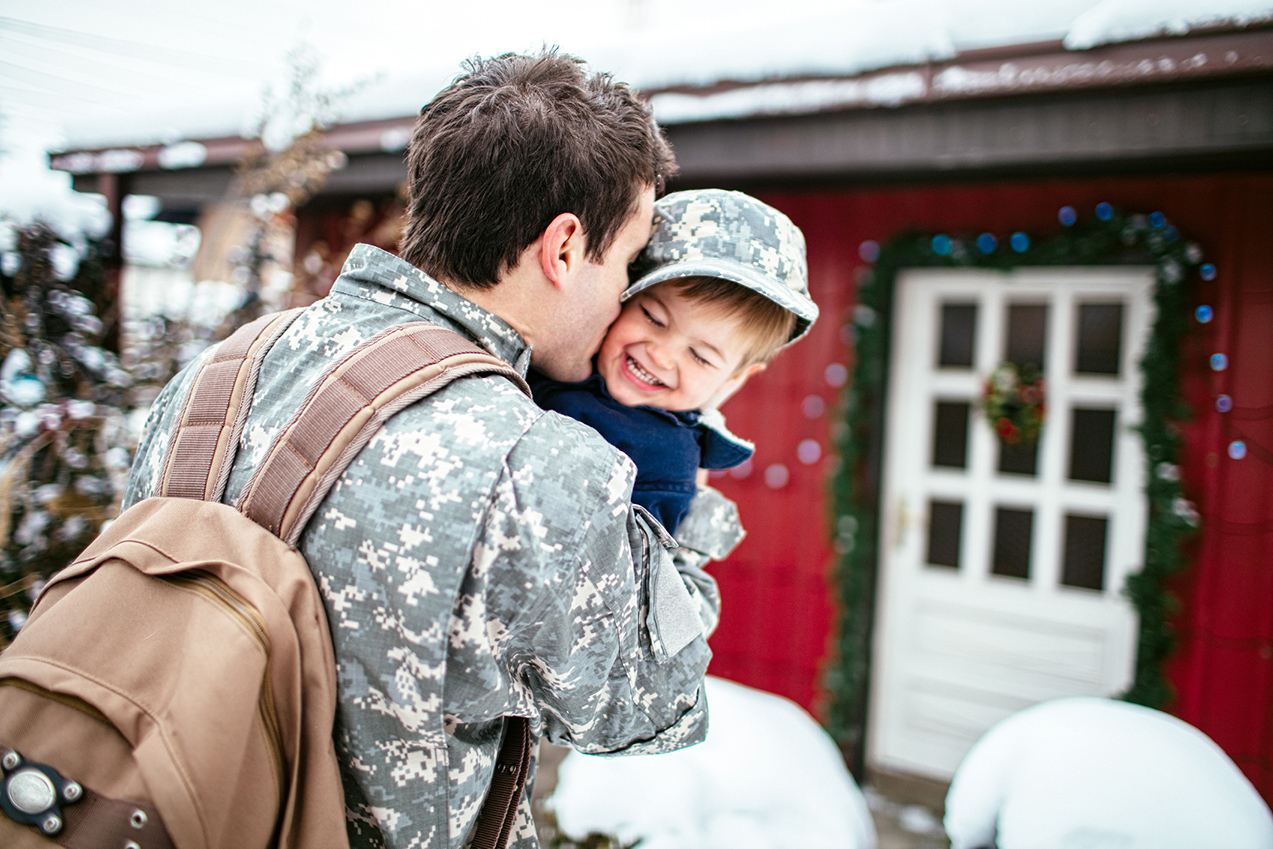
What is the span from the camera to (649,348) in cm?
141

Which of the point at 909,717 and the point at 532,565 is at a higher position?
the point at 532,565

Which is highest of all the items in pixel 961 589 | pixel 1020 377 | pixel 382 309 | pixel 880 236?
pixel 880 236

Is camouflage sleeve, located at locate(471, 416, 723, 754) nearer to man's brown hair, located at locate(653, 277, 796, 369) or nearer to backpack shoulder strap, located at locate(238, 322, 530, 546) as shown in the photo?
backpack shoulder strap, located at locate(238, 322, 530, 546)

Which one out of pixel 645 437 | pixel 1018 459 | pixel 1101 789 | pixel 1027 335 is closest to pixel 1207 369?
pixel 1027 335

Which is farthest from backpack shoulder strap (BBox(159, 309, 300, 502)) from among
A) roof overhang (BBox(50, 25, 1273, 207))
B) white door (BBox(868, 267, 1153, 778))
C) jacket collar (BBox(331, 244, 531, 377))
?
white door (BBox(868, 267, 1153, 778))

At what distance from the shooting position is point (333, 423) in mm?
838

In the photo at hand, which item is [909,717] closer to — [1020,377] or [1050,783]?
[1020,377]

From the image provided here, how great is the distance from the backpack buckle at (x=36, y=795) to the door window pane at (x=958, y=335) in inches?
165

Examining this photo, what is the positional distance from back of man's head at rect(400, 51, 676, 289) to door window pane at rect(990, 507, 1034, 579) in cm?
370

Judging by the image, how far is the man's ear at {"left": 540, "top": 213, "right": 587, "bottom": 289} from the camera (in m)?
1.02

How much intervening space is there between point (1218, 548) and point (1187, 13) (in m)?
2.42

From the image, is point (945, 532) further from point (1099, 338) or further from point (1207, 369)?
point (1207, 369)

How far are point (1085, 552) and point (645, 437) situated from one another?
11.7ft

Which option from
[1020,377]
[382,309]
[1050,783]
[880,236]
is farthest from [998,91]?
[382,309]
